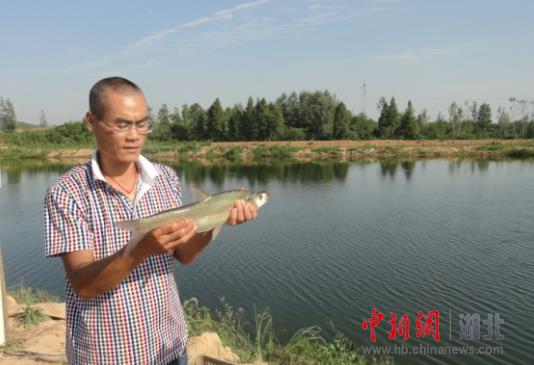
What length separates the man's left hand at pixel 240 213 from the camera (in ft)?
8.00

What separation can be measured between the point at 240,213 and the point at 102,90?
0.91 metres

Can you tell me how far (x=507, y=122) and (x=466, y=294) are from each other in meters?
92.3

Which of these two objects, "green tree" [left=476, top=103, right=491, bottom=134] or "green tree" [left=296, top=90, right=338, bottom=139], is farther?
"green tree" [left=476, top=103, right=491, bottom=134]

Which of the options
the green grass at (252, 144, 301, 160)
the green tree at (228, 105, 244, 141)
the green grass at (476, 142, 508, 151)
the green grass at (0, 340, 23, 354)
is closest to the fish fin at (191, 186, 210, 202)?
the green grass at (0, 340, 23, 354)

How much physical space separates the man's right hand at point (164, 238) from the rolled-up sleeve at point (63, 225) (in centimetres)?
31

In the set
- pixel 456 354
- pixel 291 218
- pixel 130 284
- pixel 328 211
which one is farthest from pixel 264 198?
pixel 328 211

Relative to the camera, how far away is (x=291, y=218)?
21.2 metres

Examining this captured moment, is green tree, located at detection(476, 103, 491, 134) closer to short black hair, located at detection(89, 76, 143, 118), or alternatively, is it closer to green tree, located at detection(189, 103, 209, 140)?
green tree, located at detection(189, 103, 209, 140)

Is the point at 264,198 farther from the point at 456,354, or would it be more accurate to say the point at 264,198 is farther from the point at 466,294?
the point at 466,294

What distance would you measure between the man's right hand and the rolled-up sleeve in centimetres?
31

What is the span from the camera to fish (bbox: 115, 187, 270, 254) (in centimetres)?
204

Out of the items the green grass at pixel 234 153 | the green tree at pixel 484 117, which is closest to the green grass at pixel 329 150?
the green grass at pixel 234 153

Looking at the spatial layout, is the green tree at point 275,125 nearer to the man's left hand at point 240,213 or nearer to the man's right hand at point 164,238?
the man's left hand at point 240,213

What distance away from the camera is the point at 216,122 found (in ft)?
252
